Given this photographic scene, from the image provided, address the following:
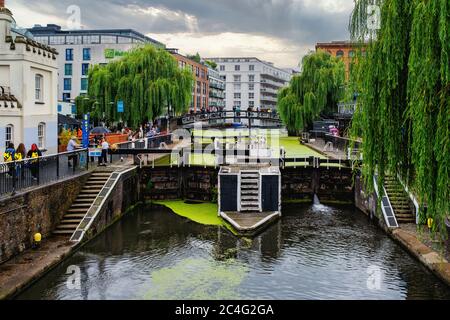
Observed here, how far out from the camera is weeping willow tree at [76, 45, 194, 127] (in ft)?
135

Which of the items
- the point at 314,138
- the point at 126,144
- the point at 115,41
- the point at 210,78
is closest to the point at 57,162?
the point at 126,144

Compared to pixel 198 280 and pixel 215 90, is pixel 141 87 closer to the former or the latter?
pixel 198 280

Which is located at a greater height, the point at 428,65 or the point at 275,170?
the point at 428,65

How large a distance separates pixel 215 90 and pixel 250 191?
95.4 metres

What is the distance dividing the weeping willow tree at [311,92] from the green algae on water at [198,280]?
108 feet

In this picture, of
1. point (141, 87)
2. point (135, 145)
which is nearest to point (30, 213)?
point (135, 145)

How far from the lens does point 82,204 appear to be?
2127 centimetres

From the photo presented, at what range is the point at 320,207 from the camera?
28172 mm

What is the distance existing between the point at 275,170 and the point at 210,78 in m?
88.7

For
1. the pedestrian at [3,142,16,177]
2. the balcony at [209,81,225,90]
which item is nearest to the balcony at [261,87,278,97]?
the balcony at [209,81,225,90]

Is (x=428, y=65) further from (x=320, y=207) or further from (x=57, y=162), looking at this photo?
(x=320, y=207)

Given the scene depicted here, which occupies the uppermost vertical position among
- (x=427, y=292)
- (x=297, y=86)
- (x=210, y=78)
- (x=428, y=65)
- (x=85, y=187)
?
(x=210, y=78)

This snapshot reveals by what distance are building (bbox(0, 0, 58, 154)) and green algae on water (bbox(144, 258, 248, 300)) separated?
37.8 feet

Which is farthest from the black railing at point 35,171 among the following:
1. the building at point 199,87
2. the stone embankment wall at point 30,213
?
the building at point 199,87
